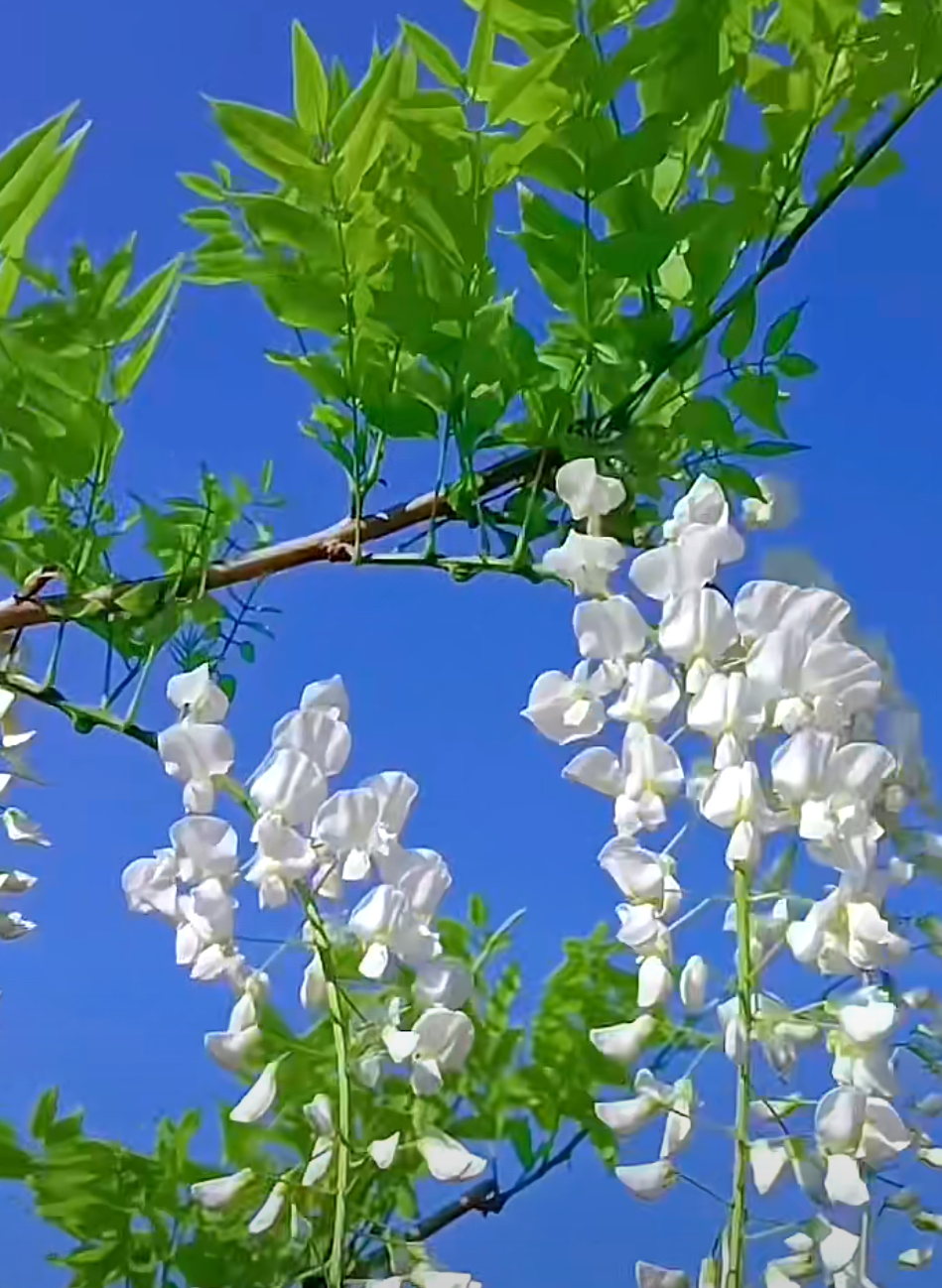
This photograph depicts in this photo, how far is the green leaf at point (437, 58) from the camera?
1.56 feet

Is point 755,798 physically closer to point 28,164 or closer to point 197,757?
point 197,757

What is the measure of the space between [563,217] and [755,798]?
0.62 feet

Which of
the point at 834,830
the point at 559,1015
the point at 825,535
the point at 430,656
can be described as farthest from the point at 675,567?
the point at 825,535

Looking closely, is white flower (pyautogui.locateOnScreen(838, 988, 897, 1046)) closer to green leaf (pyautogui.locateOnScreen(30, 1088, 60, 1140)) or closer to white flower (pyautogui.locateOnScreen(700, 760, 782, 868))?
white flower (pyautogui.locateOnScreen(700, 760, 782, 868))

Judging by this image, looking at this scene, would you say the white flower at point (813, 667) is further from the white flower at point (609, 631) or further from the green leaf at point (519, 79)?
the green leaf at point (519, 79)

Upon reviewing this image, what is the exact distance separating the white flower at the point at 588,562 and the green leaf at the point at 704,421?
0.20ft

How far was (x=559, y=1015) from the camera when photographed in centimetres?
58

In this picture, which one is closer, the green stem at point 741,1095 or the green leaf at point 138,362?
the green stem at point 741,1095

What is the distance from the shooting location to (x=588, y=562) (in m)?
0.43

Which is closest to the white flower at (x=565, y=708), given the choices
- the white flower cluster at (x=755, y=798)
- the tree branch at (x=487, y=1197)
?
the white flower cluster at (x=755, y=798)

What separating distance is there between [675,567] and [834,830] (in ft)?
0.25

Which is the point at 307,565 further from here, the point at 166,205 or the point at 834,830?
the point at 166,205

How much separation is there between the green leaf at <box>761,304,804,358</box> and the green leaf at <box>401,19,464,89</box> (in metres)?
0.12

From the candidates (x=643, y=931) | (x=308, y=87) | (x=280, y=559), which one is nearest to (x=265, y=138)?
(x=308, y=87)
